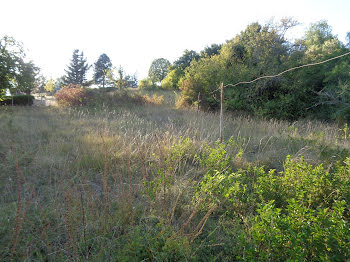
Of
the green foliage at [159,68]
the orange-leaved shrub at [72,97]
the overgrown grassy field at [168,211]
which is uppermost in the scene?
the green foliage at [159,68]

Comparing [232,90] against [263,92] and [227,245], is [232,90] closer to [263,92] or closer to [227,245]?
[263,92]

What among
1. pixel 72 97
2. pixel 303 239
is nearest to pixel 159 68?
pixel 72 97

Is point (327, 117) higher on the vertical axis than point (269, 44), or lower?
lower

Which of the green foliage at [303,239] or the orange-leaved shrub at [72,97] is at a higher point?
the orange-leaved shrub at [72,97]

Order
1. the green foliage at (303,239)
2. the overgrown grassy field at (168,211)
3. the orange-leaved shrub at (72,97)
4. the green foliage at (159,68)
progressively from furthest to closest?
the green foliage at (159,68) < the orange-leaved shrub at (72,97) < the overgrown grassy field at (168,211) < the green foliage at (303,239)

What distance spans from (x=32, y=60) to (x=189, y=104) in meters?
10.7

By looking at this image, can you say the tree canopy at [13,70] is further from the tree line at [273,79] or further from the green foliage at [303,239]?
the green foliage at [303,239]

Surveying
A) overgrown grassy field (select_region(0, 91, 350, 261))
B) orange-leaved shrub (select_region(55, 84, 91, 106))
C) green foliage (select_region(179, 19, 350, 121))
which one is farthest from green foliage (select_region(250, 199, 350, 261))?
orange-leaved shrub (select_region(55, 84, 91, 106))

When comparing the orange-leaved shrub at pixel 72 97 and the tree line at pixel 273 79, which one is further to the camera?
the orange-leaved shrub at pixel 72 97

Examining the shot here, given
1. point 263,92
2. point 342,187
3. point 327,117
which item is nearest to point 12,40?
point 263,92

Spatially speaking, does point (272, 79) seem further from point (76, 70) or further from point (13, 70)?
point (76, 70)

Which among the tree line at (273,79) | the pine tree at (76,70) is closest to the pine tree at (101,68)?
the pine tree at (76,70)

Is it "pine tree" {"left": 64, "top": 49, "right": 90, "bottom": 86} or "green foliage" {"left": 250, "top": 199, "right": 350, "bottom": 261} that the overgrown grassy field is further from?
"pine tree" {"left": 64, "top": 49, "right": 90, "bottom": 86}

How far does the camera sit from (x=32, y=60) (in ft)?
44.2
